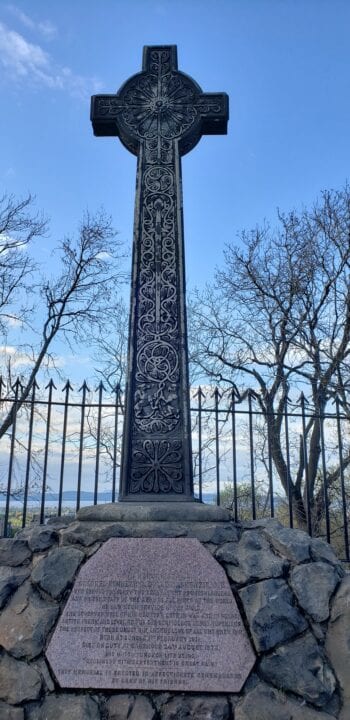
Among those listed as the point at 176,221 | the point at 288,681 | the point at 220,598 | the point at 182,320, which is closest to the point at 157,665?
the point at 220,598

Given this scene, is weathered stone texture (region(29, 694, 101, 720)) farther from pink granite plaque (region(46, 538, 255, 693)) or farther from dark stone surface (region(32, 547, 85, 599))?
dark stone surface (region(32, 547, 85, 599))

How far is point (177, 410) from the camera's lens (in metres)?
4.55

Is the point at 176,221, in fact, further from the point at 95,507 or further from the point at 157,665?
the point at 157,665

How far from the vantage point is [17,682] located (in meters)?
3.10

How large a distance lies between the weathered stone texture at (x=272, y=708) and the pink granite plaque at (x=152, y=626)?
0.33 ft

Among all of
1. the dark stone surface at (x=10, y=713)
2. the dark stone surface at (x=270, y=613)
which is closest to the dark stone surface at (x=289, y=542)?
the dark stone surface at (x=270, y=613)

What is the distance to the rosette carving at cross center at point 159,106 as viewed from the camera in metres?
5.59

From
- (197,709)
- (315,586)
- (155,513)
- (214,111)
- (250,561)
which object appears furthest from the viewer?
(214,111)

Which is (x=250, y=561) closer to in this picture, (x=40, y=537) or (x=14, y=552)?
(x=40, y=537)

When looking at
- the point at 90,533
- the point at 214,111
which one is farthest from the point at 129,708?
the point at 214,111

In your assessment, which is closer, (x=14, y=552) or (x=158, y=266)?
(x=14, y=552)

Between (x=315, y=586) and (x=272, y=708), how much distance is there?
0.82 metres

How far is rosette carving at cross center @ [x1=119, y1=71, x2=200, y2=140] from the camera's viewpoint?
18.4ft

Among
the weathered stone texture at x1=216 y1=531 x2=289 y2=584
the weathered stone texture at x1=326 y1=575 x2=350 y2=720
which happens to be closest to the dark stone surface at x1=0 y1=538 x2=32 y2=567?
the weathered stone texture at x1=216 y1=531 x2=289 y2=584
